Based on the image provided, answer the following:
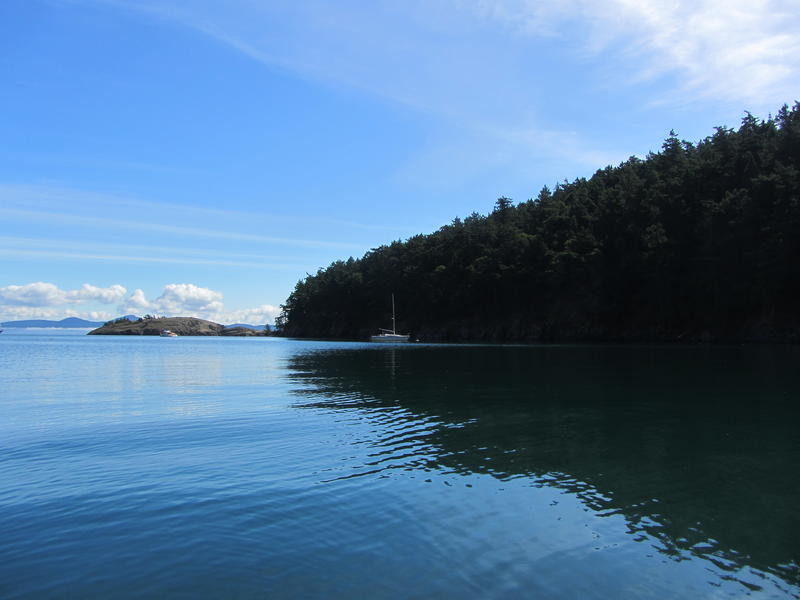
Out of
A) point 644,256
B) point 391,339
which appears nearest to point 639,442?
point 644,256

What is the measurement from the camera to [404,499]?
11617 millimetres

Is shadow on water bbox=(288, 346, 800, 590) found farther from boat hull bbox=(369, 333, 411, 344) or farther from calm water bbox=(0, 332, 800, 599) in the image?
boat hull bbox=(369, 333, 411, 344)

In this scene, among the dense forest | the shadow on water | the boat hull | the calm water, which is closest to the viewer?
the calm water

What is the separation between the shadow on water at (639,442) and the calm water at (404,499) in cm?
8

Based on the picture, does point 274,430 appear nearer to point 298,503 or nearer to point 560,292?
point 298,503

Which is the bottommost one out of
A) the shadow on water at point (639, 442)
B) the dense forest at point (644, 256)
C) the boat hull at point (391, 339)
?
the shadow on water at point (639, 442)

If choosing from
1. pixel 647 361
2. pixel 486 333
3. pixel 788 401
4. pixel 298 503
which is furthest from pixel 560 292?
pixel 298 503

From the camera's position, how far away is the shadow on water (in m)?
10.2

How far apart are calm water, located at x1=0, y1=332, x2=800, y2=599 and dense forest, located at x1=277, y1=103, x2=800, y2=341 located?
54.1m

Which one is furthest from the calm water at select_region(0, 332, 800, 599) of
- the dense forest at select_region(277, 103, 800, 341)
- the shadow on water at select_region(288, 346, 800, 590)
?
the dense forest at select_region(277, 103, 800, 341)

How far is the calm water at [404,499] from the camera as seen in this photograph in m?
8.04

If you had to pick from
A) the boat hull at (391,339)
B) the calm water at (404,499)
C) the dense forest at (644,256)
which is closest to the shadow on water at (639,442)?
the calm water at (404,499)

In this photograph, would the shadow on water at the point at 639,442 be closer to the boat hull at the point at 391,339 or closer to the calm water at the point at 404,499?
the calm water at the point at 404,499

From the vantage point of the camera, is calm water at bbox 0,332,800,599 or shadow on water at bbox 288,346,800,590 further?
shadow on water at bbox 288,346,800,590
